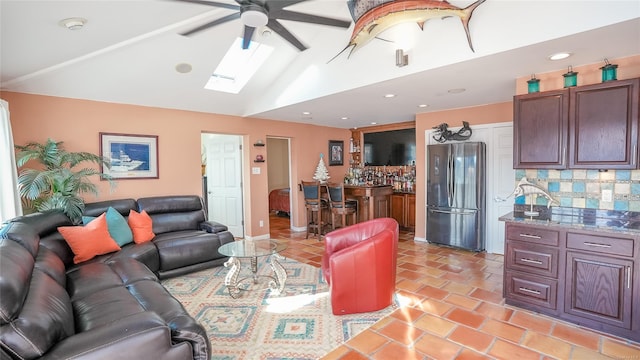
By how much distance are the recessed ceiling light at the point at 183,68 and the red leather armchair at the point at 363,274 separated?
2.98m

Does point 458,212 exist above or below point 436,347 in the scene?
above

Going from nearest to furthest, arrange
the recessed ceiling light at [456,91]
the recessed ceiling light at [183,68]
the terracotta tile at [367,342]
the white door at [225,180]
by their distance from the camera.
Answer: the terracotta tile at [367,342], the recessed ceiling light at [456,91], the recessed ceiling light at [183,68], the white door at [225,180]

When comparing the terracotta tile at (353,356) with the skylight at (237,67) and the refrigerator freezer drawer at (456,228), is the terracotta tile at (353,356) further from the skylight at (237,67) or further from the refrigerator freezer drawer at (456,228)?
the skylight at (237,67)

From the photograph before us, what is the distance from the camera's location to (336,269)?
2.67 metres

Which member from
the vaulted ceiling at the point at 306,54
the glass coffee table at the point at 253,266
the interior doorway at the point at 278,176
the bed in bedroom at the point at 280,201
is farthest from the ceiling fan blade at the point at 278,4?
the interior doorway at the point at 278,176

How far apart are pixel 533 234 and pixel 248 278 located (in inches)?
117

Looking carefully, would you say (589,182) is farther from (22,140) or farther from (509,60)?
(22,140)

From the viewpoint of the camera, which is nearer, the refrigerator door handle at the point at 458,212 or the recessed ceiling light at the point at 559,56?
the recessed ceiling light at the point at 559,56

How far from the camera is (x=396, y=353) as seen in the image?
222cm

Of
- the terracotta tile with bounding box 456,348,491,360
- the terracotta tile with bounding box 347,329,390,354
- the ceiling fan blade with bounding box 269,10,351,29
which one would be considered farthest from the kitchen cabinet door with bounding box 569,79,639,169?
the terracotta tile with bounding box 347,329,390,354

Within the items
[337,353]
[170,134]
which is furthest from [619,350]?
[170,134]

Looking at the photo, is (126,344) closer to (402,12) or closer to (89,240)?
(89,240)

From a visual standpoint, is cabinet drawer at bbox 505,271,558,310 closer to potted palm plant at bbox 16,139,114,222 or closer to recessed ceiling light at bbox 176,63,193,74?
recessed ceiling light at bbox 176,63,193,74

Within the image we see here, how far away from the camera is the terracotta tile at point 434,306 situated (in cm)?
284
